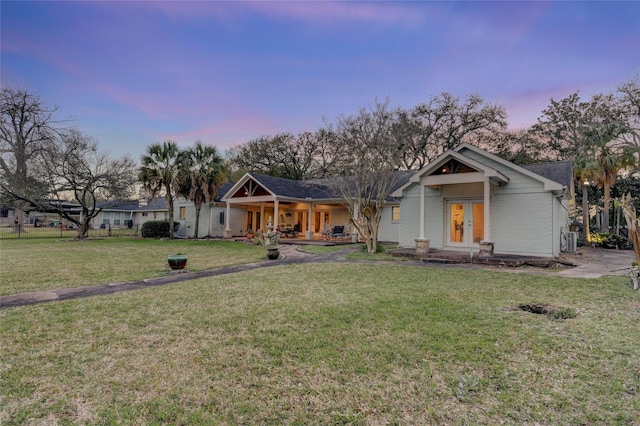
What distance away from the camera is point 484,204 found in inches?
474

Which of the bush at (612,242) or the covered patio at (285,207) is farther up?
the covered patio at (285,207)

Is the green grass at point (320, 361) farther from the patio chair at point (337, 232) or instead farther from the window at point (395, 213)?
the patio chair at point (337, 232)

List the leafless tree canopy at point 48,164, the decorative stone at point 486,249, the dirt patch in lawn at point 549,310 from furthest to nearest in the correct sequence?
the leafless tree canopy at point 48,164
the decorative stone at point 486,249
the dirt patch in lawn at point 549,310

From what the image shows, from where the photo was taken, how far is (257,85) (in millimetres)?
16719

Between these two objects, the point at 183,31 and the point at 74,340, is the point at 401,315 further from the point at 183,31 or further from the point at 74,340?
the point at 183,31

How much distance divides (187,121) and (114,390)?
2014 centimetres

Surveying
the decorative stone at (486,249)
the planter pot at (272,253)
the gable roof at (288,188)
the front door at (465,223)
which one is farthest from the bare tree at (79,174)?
the decorative stone at (486,249)

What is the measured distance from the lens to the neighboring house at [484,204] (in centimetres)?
1180

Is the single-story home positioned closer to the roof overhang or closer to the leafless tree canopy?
the roof overhang

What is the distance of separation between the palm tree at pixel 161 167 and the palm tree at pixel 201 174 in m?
0.59

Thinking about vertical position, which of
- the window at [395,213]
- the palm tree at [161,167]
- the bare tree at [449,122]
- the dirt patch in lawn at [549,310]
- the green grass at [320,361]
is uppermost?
the bare tree at [449,122]

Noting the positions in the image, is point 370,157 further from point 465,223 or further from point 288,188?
point 288,188

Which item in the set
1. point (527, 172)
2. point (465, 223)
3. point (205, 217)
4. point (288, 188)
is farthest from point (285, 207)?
point (527, 172)

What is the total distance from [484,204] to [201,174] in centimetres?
1788
